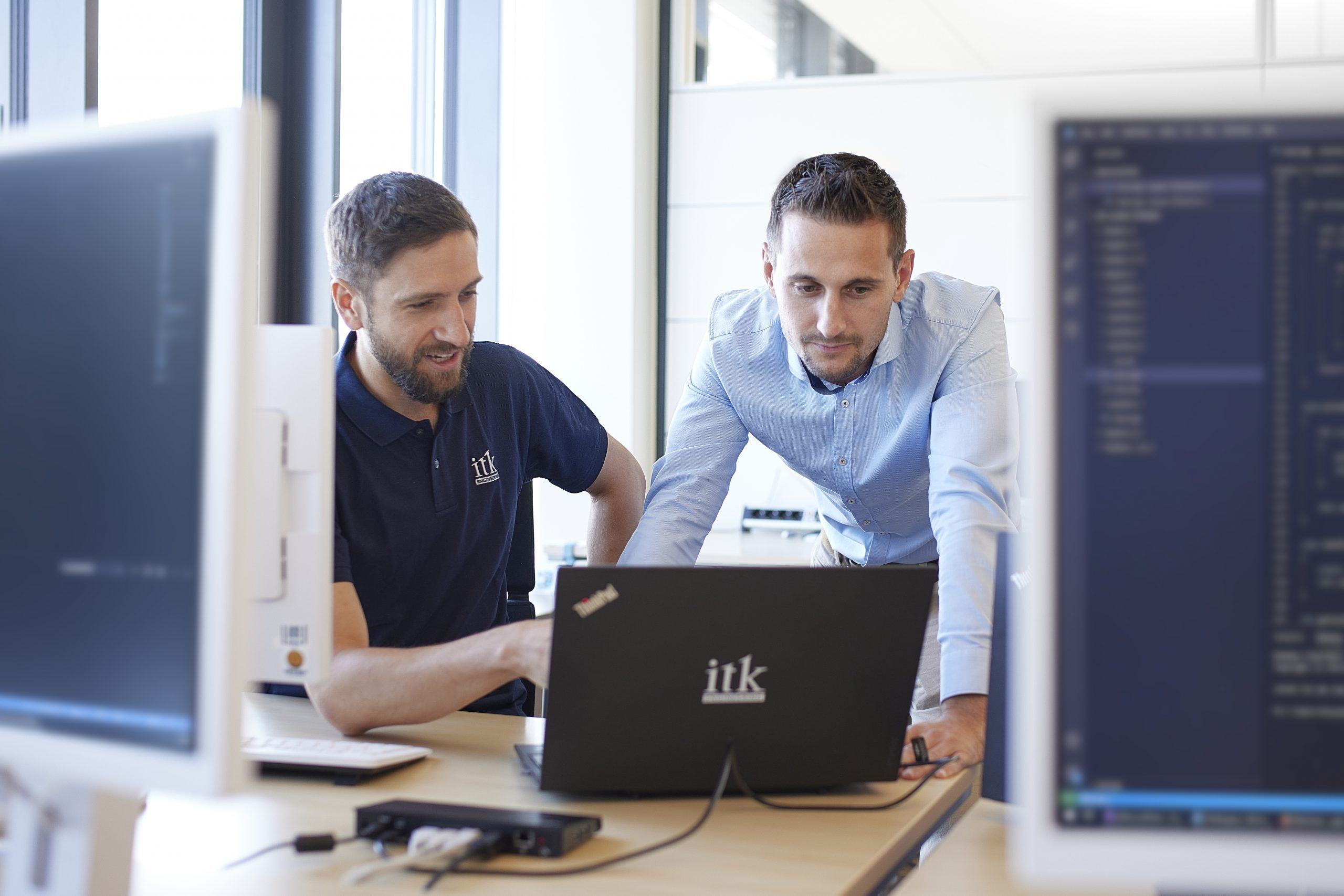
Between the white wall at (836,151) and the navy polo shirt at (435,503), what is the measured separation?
67.8 inches

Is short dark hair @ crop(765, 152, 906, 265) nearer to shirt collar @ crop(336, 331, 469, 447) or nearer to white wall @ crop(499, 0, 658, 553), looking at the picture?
shirt collar @ crop(336, 331, 469, 447)

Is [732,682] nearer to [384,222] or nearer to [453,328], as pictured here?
[453,328]

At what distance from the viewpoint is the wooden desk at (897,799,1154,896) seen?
102 cm

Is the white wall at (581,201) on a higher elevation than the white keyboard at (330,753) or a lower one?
higher

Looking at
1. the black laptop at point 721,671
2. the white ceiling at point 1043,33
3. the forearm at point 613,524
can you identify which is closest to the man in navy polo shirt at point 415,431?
the forearm at point 613,524

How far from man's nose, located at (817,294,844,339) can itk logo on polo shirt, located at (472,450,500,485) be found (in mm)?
574

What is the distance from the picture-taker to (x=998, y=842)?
1.17m

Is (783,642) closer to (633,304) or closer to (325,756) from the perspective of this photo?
(325,756)

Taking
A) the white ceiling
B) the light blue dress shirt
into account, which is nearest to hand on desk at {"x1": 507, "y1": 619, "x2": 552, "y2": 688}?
the light blue dress shirt

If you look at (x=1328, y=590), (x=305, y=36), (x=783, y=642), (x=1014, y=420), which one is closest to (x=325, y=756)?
(x=783, y=642)

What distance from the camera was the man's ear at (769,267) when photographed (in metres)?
2.01

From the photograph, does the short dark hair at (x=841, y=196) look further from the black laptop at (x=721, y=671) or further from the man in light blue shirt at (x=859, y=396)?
the black laptop at (x=721, y=671)

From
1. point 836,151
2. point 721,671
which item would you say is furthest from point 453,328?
point 836,151

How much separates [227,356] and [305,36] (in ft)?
7.67
